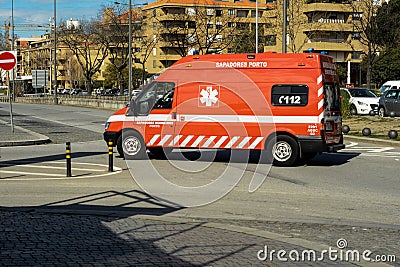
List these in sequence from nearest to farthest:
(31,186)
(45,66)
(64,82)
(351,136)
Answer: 1. (31,186)
2. (351,136)
3. (45,66)
4. (64,82)

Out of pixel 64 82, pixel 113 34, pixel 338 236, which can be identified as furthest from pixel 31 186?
pixel 64 82

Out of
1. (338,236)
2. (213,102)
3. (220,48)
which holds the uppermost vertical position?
(220,48)

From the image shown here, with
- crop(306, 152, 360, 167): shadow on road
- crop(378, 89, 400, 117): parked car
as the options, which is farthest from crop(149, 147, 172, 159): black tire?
crop(378, 89, 400, 117): parked car

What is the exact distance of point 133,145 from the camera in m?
16.9

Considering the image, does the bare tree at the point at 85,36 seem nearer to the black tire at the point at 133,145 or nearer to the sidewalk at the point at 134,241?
the black tire at the point at 133,145

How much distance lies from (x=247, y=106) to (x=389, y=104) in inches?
864

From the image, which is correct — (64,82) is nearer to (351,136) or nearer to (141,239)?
(351,136)

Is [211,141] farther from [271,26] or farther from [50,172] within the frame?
[271,26]

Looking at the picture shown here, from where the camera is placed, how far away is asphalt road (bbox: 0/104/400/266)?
358 inches

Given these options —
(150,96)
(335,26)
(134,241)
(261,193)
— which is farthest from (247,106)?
(335,26)

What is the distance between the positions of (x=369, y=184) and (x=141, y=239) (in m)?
6.81

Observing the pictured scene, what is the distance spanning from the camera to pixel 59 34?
7525cm

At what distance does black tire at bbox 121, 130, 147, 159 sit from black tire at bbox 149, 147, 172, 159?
328 millimetres

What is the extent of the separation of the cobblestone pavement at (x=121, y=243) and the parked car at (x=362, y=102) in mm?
32384
